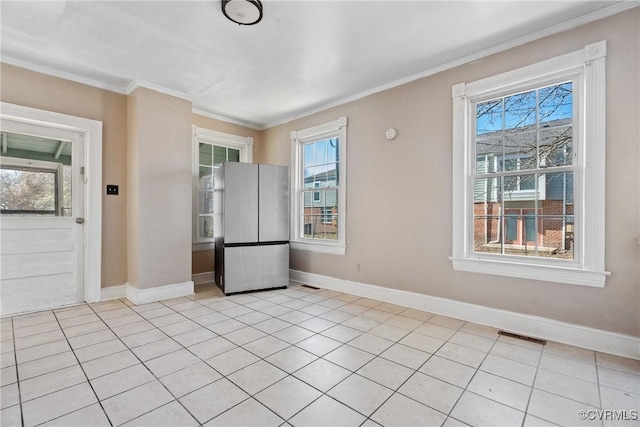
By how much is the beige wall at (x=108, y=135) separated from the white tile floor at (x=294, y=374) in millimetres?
852

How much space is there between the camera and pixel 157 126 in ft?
12.4

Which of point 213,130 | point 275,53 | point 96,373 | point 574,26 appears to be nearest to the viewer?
point 96,373

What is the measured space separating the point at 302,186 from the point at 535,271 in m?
3.39

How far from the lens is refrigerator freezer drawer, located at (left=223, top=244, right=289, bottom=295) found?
13.3 feet

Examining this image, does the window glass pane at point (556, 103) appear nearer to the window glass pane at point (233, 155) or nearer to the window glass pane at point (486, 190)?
the window glass pane at point (486, 190)

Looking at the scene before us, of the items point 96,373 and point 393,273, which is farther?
point 393,273

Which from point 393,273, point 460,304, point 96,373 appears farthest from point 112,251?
point 460,304

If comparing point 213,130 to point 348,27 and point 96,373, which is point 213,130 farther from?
point 96,373

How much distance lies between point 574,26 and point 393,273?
2.93 meters

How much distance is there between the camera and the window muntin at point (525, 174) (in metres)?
2.61

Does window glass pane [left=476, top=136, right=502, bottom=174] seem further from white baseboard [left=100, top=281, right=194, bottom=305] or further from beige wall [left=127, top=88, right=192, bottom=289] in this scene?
white baseboard [left=100, top=281, right=194, bottom=305]

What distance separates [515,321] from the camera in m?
2.76

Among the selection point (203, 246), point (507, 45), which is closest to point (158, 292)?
point (203, 246)

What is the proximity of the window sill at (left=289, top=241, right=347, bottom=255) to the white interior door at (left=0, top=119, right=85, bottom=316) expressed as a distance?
2.90m
